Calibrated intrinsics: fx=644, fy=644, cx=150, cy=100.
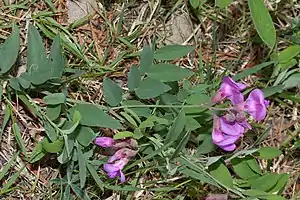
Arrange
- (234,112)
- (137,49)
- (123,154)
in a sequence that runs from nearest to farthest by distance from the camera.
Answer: (234,112), (123,154), (137,49)

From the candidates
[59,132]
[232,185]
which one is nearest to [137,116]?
[59,132]

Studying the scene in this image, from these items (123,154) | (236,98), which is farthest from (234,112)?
(123,154)

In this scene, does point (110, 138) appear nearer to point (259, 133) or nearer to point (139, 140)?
point (139, 140)

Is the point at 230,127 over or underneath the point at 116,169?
over

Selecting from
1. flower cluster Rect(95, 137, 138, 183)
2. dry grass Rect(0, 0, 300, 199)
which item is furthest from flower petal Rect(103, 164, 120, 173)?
dry grass Rect(0, 0, 300, 199)

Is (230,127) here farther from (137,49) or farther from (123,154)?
(137,49)

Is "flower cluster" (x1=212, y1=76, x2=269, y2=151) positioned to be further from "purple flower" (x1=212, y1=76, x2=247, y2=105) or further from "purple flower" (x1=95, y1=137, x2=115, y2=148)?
"purple flower" (x1=95, y1=137, x2=115, y2=148)

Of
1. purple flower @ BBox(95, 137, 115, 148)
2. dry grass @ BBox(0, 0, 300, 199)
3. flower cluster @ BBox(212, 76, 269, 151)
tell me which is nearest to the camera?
flower cluster @ BBox(212, 76, 269, 151)
